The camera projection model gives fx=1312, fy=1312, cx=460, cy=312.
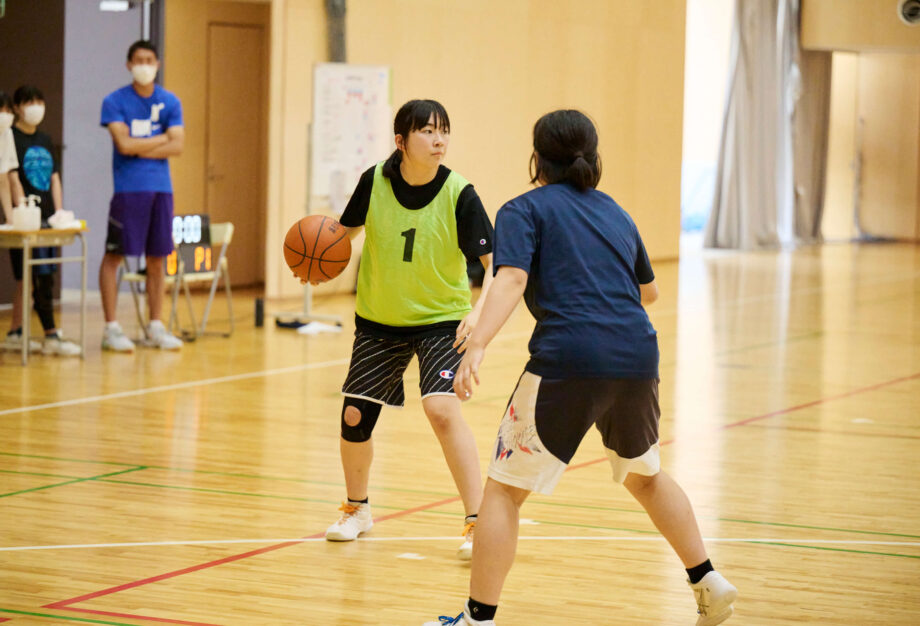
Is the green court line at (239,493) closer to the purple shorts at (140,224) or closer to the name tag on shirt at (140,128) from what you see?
the purple shorts at (140,224)

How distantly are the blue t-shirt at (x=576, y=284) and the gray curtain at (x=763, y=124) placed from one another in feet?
57.3

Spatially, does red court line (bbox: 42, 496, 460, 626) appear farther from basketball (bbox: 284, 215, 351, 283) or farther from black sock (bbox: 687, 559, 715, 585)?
black sock (bbox: 687, 559, 715, 585)

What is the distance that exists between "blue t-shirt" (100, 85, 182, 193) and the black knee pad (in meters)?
4.88

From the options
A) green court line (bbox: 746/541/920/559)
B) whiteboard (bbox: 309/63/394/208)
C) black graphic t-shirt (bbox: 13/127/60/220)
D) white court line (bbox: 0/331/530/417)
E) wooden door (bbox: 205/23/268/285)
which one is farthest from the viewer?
wooden door (bbox: 205/23/268/285)

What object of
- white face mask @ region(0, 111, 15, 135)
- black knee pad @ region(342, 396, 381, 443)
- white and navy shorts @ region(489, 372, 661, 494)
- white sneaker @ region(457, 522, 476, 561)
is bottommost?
white sneaker @ region(457, 522, 476, 561)

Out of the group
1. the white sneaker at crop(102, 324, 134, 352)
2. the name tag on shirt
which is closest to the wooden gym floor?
the white sneaker at crop(102, 324, 134, 352)

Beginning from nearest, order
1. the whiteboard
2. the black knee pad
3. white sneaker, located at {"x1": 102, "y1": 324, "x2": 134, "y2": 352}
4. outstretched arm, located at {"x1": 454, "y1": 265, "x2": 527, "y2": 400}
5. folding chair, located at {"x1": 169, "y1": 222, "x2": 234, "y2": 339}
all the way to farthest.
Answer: outstretched arm, located at {"x1": 454, "y1": 265, "x2": 527, "y2": 400} → the black knee pad → white sneaker, located at {"x1": 102, "y1": 324, "x2": 134, "y2": 352} → folding chair, located at {"x1": 169, "y1": 222, "x2": 234, "y2": 339} → the whiteboard

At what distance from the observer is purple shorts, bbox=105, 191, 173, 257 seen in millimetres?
8633

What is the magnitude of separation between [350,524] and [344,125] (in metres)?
7.02

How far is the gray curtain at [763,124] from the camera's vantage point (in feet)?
65.7

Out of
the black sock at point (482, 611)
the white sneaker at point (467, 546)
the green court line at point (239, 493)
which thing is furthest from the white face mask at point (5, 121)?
the black sock at point (482, 611)

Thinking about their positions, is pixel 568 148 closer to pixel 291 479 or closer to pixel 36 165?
pixel 291 479

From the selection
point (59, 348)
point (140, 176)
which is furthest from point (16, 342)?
point (140, 176)

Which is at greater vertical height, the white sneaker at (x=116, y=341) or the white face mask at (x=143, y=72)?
the white face mask at (x=143, y=72)
